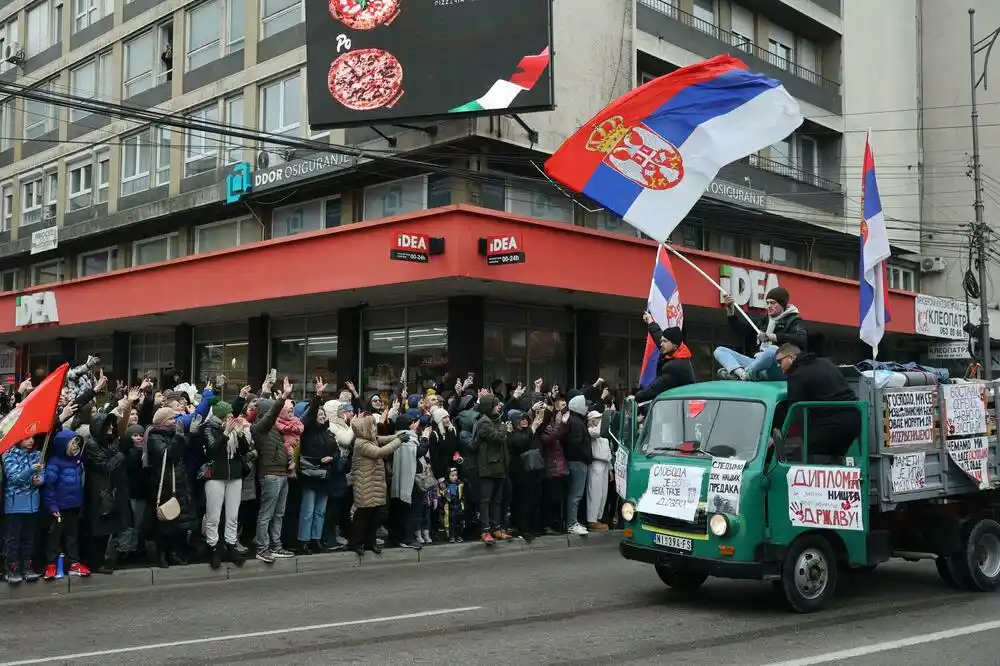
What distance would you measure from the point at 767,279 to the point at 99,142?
2031cm

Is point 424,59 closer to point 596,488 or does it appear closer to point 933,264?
point 596,488

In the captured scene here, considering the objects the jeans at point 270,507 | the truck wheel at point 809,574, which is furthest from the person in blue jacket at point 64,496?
the truck wheel at point 809,574

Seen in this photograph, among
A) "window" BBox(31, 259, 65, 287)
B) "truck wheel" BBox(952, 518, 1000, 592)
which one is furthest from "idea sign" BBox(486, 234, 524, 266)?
"window" BBox(31, 259, 65, 287)

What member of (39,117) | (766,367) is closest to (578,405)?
(766,367)

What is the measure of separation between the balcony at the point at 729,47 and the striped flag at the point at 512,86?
5417mm

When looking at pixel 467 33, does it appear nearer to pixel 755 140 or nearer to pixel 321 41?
pixel 321 41

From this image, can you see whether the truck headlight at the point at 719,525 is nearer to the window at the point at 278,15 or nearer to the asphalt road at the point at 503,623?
the asphalt road at the point at 503,623

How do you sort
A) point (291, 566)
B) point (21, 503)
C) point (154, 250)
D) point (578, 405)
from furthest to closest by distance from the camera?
point (154, 250)
point (578, 405)
point (291, 566)
point (21, 503)

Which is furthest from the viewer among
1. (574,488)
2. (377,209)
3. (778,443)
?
(377,209)

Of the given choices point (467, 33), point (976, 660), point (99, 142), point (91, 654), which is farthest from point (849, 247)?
point (91, 654)

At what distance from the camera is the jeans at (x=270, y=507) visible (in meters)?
12.6

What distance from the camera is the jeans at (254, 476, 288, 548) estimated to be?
41.3 ft

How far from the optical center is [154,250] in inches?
1161

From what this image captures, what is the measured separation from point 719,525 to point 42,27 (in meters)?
33.9
